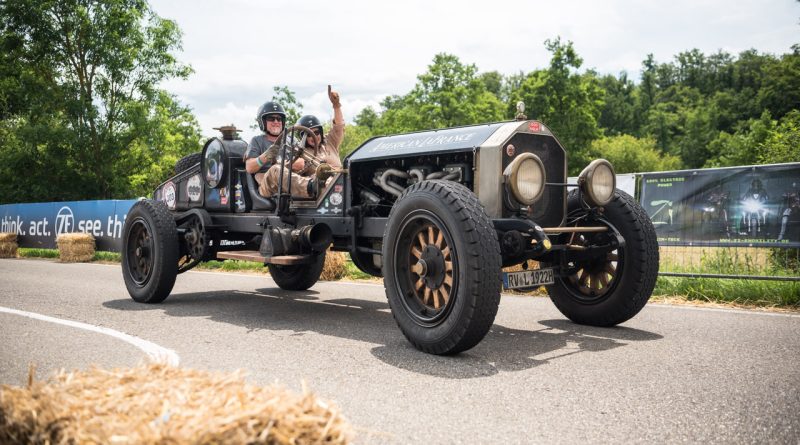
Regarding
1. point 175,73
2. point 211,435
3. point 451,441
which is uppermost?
point 175,73

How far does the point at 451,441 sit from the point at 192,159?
271 inches

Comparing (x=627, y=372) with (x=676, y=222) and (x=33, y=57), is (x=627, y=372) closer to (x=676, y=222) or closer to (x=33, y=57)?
(x=676, y=222)

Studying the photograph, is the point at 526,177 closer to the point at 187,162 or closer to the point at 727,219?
the point at 727,219

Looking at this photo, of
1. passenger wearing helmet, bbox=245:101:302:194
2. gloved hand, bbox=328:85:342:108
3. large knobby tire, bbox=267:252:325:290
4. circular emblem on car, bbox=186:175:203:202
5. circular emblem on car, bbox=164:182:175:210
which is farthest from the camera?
large knobby tire, bbox=267:252:325:290

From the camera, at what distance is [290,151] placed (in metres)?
6.76

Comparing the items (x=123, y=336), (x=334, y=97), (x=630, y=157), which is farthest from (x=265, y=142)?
(x=630, y=157)

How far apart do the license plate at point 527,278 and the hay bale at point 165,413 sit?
9.63ft

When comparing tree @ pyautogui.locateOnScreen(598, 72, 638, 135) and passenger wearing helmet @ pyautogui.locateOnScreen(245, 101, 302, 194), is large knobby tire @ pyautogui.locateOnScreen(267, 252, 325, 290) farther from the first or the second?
tree @ pyautogui.locateOnScreen(598, 72, 638, 135)

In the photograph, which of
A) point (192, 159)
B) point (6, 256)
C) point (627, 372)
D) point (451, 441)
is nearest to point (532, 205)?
point (627, 372)

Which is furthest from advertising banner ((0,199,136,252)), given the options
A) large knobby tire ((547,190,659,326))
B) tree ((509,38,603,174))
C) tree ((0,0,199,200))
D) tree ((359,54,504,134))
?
tree ((509,38,603,174))

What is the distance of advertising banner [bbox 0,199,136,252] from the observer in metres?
16.7

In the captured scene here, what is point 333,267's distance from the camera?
10578 mm

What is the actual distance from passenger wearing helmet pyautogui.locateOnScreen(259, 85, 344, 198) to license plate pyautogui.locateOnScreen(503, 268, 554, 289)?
8.49ft

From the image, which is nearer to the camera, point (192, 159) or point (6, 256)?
point (192, 159)
